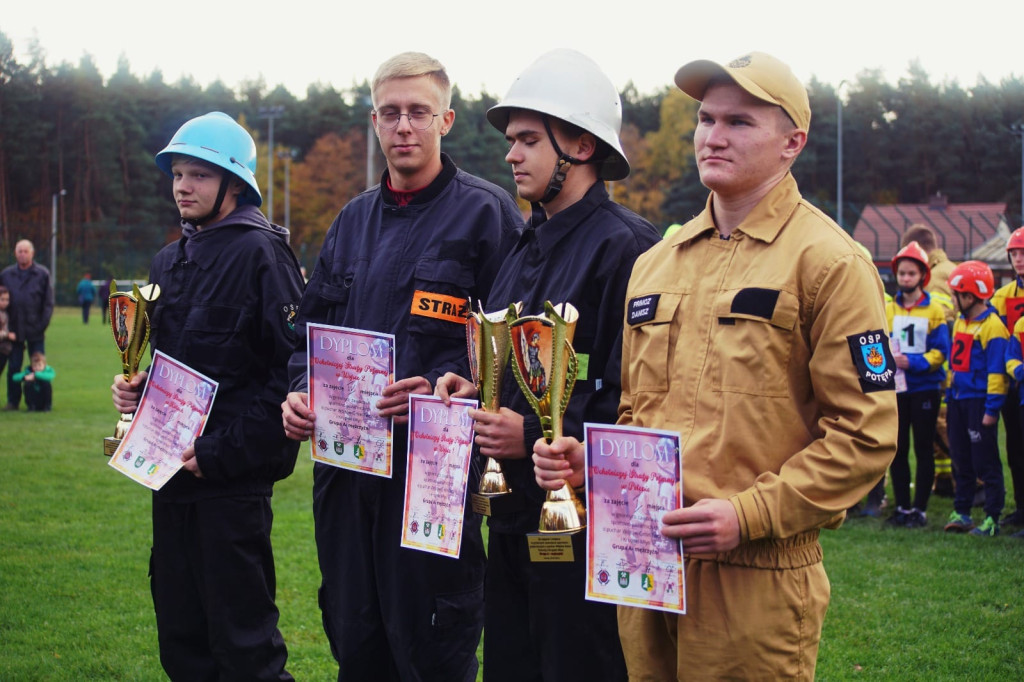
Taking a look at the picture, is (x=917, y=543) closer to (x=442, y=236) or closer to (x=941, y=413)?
(x=941, y=413)

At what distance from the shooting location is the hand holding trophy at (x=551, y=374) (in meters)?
2.99

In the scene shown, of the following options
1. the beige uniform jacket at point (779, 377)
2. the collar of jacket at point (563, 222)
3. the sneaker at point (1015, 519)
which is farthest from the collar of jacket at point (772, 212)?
the sneaker at point (1015, 519)

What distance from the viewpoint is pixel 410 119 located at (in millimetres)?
3994

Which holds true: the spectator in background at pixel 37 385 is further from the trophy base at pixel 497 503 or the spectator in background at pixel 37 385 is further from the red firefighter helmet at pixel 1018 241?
the trophy base at pixel 497 503

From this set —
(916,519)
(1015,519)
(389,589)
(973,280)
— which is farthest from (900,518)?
(389,589)

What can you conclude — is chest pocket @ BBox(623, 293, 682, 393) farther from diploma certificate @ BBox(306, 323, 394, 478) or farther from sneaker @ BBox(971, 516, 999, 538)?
sneaker @ BBox(971, 516, 999, 538)

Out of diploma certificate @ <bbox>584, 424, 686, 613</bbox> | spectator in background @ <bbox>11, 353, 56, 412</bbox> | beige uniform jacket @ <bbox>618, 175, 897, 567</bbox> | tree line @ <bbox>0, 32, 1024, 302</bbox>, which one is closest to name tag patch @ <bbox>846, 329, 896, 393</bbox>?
beige uniform jacket @ <bbox>618, 175, 897, 567</bbox>

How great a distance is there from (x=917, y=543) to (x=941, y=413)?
2830 mm

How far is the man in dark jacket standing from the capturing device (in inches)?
610

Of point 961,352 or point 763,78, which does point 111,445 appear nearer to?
point 763,78

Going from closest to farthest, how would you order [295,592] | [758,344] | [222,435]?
[758,344], [222,435], [295,592]

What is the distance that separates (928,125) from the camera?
76.4 metres

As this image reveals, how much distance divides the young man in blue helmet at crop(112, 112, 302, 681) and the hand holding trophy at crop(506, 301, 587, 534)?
1.61m

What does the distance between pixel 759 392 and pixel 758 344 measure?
0.12 meters
